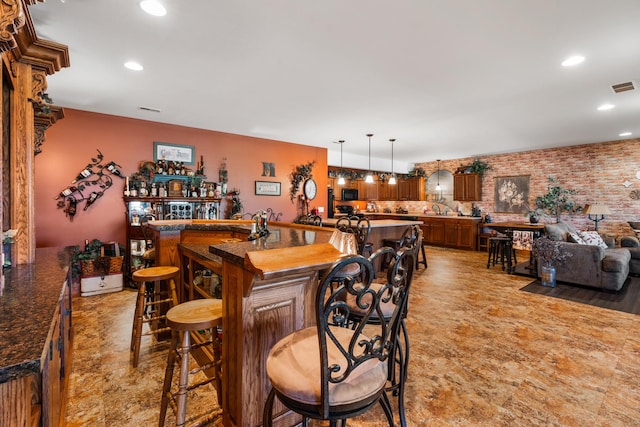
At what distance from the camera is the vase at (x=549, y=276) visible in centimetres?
448

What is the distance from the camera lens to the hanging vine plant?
6.34 meters

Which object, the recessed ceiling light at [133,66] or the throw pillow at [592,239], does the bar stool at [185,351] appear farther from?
the throw pillow at [592,239]

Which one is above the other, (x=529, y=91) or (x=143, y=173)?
(x=529, y=91)

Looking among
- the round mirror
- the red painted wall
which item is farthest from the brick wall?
the red painted wall

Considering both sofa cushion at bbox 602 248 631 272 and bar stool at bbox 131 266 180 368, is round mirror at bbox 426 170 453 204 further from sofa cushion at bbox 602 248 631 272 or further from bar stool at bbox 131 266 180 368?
bar stool at bbox 131 266 180 368

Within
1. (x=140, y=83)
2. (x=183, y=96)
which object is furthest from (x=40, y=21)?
(x=183, y=96)

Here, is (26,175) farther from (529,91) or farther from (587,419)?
(529,91)

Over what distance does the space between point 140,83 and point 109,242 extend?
2.42 metres

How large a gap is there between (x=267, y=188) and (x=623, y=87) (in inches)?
210

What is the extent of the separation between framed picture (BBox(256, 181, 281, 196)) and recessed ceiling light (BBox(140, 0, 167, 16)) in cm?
378

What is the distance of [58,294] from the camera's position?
1236 mm

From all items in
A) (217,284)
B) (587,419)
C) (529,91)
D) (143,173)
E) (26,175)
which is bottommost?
(587,419)

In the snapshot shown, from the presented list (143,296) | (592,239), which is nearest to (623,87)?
(592,239)

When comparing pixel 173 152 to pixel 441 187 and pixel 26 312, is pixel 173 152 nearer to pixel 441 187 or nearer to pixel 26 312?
pixel 26 312
